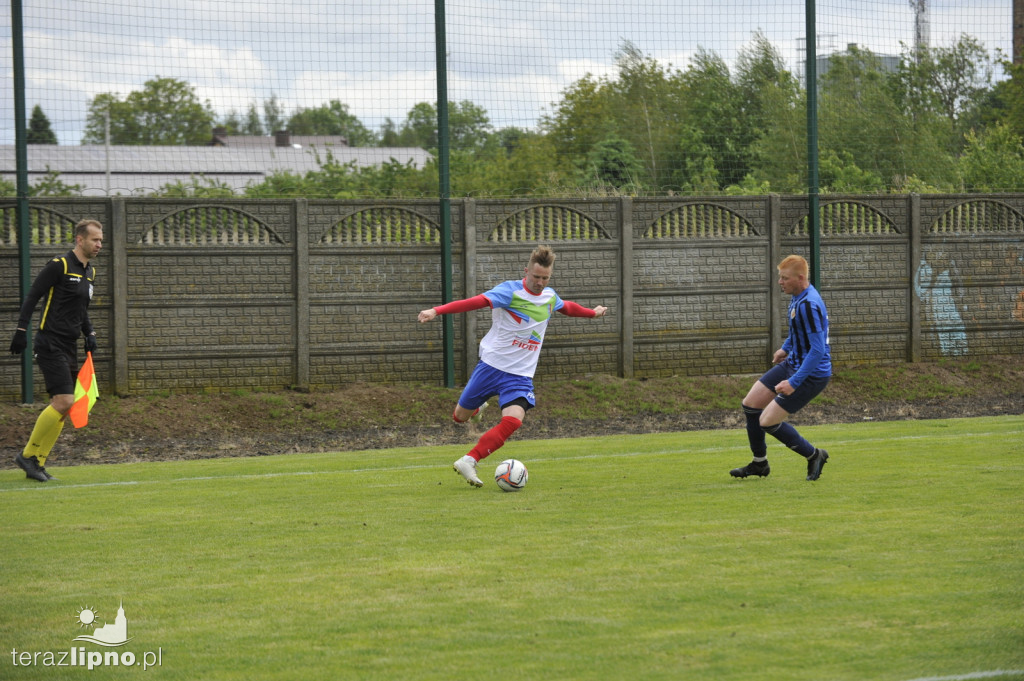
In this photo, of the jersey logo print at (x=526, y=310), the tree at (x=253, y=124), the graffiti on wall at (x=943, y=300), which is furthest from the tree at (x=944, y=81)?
the jersey logo print at (x=526, y=310)

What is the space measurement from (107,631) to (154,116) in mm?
11330

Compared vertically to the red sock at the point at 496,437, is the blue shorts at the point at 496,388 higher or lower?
higher

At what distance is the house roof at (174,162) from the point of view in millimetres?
15164

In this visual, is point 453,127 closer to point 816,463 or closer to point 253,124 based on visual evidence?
point 253,124

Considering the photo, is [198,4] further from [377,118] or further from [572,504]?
[572,504]

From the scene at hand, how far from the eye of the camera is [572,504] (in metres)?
8.51

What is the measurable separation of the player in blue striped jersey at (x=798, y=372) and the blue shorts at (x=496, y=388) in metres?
1.85

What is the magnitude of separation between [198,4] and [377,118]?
2.75 metres

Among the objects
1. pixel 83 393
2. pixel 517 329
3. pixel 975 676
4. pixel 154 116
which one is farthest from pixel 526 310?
pixel 154 116

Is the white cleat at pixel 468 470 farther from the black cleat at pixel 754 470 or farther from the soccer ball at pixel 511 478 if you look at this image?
the black cleat at pixel 754 470

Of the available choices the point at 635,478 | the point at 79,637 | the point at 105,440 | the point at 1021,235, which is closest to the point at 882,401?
the point at 1021,235

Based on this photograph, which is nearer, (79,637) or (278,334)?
(79,637)

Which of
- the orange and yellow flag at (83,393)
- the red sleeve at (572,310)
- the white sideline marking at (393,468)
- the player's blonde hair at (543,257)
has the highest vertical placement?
the player's blonde hair at (543,257)

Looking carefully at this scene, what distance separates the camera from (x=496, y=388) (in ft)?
32.3
